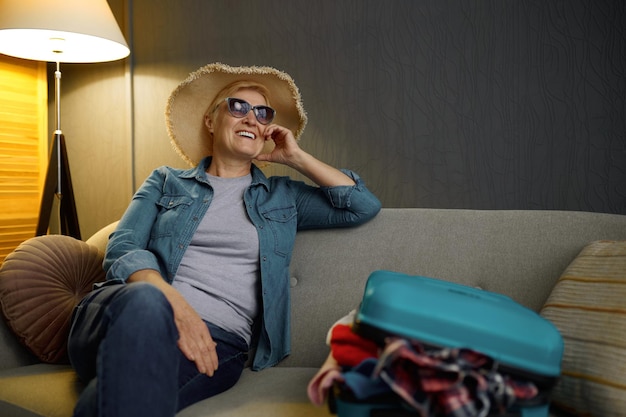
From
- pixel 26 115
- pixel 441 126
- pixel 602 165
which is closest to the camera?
pixel 602 165

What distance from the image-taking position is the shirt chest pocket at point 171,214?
5.42 ft

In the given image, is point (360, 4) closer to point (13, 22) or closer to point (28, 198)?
point (13, 22)

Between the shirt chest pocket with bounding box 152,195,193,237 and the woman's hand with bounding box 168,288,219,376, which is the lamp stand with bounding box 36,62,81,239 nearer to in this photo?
the shirt chest pocket with bounding box 152,195,193,237

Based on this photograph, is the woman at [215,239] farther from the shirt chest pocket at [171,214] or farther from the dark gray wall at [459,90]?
the dark gray wall at [459,90]

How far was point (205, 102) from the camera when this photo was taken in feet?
6.44

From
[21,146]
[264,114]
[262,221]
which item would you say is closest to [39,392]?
[262,221]

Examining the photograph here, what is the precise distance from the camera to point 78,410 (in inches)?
44.4

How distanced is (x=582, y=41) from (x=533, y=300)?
48.0 inches

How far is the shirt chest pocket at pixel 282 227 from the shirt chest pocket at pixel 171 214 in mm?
232

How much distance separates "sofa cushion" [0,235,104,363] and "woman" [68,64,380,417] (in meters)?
0.16

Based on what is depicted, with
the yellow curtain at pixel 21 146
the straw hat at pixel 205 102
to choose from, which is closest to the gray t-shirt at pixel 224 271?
the straw hat at pixel 205 102

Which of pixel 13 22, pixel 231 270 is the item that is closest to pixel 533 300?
pixel 231 270

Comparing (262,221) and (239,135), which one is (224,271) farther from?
(239,135)

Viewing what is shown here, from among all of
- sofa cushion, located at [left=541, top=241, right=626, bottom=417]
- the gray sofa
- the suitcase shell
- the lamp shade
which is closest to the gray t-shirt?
the gray sofa
